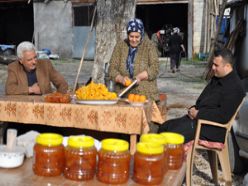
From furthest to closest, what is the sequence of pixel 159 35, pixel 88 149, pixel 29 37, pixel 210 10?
pixel 29 37 < pixel 159 35 < pixel 210 10 < pixel 88 149

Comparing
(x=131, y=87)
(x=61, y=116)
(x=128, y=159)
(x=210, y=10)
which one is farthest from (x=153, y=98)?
(x=210, y=10)

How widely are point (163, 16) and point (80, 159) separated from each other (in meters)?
23.7

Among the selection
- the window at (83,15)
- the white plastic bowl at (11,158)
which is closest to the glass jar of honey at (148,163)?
the white plastic bowl at (11,158)

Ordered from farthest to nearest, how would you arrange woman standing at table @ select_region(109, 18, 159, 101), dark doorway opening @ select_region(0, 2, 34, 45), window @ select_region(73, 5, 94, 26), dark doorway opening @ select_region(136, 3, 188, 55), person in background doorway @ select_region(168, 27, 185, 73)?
dark doorway opening @ select_region(0, 2, 34, 45) < dark doorway opening @ select_region(136, 3, 188, 55) < window @ select_region(73, 5, 94, 26) < person in background doorway @ select_region(168, 27, 185, 73) < woman standing at table @ select_region(109, 18, 159, 101)

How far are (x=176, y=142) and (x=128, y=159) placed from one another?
413 millimetres

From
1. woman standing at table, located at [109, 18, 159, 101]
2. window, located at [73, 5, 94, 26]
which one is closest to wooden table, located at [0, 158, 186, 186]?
woman standing at table, located at [109, 18, 159, 101]

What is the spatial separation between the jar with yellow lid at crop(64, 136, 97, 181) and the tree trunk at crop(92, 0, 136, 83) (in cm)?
503

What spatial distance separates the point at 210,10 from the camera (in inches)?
786

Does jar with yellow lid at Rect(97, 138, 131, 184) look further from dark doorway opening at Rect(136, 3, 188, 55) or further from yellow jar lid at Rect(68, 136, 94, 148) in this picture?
dark doorway opening at Rect(136, 3, 188, 55)

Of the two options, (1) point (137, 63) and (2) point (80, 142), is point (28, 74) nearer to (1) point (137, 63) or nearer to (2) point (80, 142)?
(1) point (137, 63)

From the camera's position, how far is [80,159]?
2104 millimetres

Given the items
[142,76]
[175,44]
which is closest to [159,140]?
[142,76]

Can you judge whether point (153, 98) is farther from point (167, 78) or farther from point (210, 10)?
point (210, 10)

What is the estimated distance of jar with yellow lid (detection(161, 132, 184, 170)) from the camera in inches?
93.7
